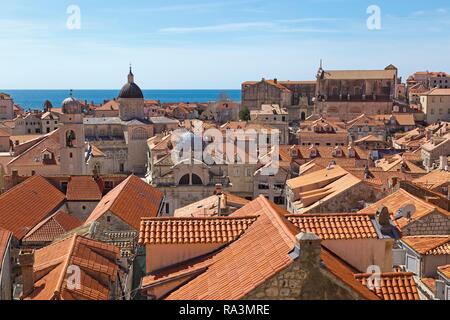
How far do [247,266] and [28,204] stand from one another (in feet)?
66.6

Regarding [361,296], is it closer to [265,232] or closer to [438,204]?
[265,232]

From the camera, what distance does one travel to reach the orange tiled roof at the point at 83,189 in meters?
30.3

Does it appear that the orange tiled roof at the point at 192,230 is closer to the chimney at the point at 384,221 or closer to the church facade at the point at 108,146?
the chimney at the point at 384,221

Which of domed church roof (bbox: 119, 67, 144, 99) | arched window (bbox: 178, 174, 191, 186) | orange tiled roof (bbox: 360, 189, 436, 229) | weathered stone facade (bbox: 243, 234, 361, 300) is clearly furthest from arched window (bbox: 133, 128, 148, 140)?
weathered stone facade (bbox: 243, 234, 361, 300)

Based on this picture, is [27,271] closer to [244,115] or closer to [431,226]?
[431,226]

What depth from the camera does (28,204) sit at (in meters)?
27.4

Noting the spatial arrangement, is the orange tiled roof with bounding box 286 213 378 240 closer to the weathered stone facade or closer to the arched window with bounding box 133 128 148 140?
the weathered stone facade

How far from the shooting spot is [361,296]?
28.1ft

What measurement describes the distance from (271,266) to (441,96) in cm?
9066

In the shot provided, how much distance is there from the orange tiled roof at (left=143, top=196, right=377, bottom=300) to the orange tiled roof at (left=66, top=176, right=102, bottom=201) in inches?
764

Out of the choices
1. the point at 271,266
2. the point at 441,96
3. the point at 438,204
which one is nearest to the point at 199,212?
the point at 438,204

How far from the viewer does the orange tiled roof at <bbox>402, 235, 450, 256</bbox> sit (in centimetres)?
1775

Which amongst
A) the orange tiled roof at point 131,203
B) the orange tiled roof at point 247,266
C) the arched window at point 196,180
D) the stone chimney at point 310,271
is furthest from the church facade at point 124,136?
the stone chimney at point 310,271

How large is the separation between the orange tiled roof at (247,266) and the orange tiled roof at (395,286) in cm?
55
